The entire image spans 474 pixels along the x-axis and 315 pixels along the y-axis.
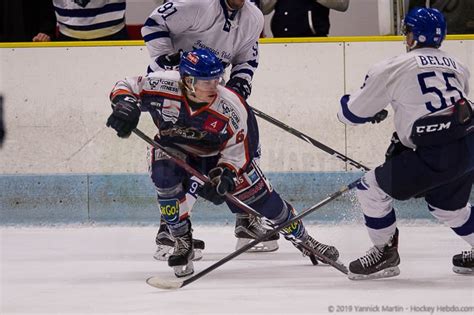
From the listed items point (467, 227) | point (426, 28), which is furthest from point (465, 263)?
point (426, 28)

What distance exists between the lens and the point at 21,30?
6.04 metres

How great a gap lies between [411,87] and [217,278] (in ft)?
3.27

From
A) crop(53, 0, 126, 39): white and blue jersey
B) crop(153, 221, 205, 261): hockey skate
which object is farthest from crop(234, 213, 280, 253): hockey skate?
crop(53, 0, 126, 39): white and blue jersey

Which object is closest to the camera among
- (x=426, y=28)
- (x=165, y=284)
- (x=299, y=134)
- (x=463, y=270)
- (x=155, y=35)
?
(x=165, y=284)

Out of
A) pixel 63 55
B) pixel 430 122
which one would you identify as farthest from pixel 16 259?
pixel 430 122

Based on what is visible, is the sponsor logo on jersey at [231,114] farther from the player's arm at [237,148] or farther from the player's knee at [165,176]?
the player's knee at [165,176]

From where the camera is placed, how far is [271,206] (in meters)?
4.45

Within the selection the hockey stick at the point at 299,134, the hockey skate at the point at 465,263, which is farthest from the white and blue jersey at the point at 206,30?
the hockey skate at the point at 465,263

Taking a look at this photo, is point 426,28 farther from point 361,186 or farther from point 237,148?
point 237,148

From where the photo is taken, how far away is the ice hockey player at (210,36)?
16.0ft

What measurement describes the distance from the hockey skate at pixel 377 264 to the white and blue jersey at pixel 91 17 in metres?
2.26

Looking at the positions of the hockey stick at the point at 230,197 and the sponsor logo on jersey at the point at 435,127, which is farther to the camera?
the hockey stick at the point at 230,197

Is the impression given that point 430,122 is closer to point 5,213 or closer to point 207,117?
point 207,117

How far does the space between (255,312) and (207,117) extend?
105 cm
